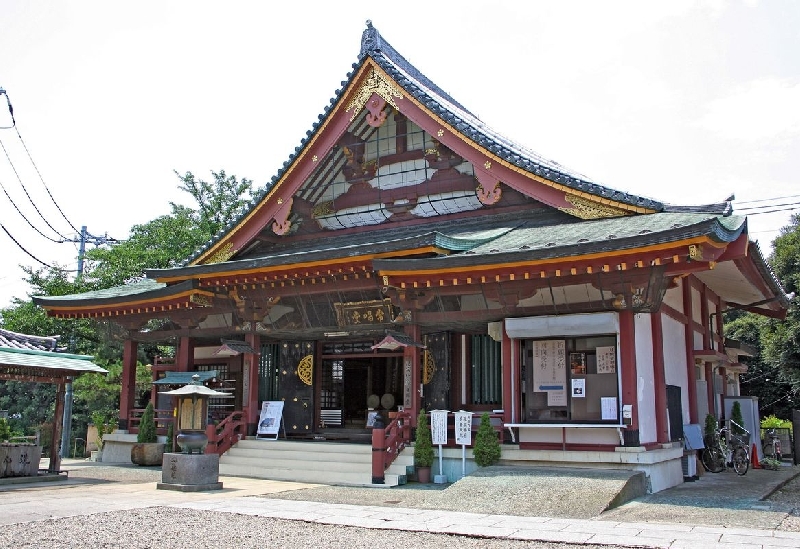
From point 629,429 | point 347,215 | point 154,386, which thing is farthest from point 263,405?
point 629,429

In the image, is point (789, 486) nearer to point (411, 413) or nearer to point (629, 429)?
point (629, 429)

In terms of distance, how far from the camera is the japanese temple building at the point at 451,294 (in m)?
14.1

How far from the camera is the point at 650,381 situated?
15.0 meters

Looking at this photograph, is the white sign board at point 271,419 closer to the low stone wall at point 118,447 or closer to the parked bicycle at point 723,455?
the low stone wall at point 118,447

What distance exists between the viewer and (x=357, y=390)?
73.2 ft

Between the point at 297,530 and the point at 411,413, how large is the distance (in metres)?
6.92

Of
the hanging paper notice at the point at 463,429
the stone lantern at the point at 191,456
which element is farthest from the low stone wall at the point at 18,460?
the hanging paper notice at the point at 463,429

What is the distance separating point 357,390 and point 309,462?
19.4 ft

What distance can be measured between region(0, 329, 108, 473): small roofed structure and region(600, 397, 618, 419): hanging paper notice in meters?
10.9

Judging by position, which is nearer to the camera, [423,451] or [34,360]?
[423,451]

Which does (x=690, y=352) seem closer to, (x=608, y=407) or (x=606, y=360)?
(x=606, y=360)

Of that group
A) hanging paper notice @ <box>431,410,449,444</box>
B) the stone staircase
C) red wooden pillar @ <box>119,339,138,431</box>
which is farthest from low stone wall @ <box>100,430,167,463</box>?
hanging paper notice @ <box>431,410,449,444</box>

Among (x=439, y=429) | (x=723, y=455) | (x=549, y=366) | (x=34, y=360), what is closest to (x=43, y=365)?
(x=34, y=360)

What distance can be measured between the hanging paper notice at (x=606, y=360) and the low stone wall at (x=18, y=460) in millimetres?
11631
